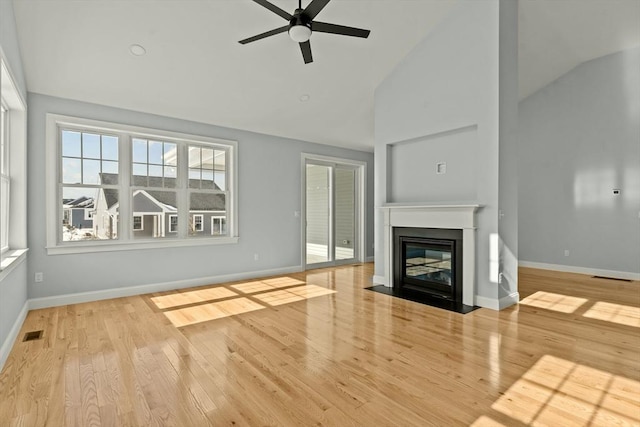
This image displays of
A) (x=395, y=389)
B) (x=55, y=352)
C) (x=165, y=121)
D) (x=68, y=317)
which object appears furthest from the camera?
(x=165, y=121)

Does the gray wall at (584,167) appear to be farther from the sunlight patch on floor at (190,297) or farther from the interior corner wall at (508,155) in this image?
the sunlight patch on floor at (190,297)

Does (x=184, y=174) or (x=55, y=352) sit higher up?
(x=184, y=174)

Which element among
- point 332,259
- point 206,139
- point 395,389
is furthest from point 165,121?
point 395,389

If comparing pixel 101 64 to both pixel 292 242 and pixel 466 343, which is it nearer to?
pixel 292 242

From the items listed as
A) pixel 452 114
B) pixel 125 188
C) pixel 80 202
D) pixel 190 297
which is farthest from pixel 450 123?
pixel 80 202

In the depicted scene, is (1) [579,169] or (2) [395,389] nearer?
(2) [395,389]

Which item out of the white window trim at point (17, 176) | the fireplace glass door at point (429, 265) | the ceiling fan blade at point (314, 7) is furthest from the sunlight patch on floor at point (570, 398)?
the white window trim at point (17, 176)

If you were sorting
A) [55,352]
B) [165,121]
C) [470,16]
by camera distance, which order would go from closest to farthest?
[55,352], [470,16], [165,121]

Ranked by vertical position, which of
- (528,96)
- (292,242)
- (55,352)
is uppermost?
(528,96)

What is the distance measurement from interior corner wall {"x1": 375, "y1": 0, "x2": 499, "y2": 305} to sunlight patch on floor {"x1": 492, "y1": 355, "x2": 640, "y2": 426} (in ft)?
5.33

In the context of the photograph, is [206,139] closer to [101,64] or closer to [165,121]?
[165,121]

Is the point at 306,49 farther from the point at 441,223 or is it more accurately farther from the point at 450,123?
the point at 441,223

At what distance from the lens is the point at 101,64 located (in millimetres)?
3830

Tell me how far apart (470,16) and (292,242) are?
178 inches
